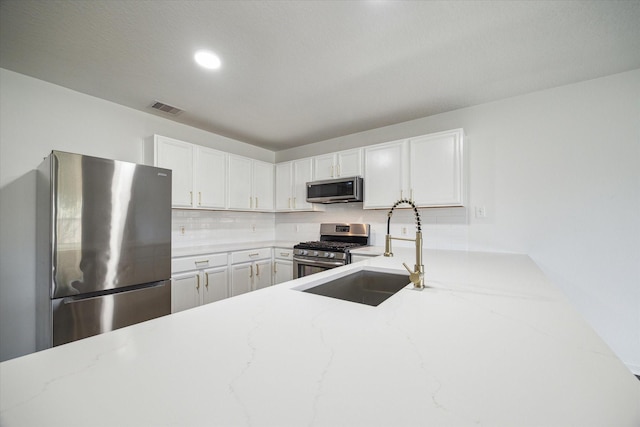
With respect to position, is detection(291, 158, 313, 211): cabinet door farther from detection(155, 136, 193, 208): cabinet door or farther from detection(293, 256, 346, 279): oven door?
detection(155, 136, 193, 208): cabinet door

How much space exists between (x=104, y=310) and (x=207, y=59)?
2.00 m

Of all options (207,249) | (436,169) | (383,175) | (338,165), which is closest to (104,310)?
(207,249)

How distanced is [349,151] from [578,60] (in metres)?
2.10

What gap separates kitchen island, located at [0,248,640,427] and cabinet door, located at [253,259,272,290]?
2.52 m

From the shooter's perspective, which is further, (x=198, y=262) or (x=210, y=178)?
(x=210, y=178)

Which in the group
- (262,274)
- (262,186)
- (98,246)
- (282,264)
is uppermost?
(262,186)

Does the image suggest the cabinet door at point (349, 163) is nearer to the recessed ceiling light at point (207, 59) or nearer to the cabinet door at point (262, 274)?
the cabinet door at point (262, 274)

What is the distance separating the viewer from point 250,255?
330cm

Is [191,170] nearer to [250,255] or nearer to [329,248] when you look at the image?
[250,255]

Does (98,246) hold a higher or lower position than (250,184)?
lower

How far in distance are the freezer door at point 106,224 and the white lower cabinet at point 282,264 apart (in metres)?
1.44

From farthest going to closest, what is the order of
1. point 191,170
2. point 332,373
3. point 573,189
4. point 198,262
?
point 191,170 → point 198,262 → point 573,189 → point 332,373

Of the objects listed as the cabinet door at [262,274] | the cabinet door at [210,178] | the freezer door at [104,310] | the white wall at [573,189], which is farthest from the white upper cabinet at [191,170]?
the white wall at [573,189]

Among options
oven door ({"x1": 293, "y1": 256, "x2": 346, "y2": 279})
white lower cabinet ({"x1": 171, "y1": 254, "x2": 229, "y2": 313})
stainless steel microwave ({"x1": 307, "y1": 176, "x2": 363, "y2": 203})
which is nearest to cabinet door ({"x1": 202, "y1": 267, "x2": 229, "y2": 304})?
white lower cabinet ({"x1": 171, "y1": 254, "x2": 229, "y2": 313})
